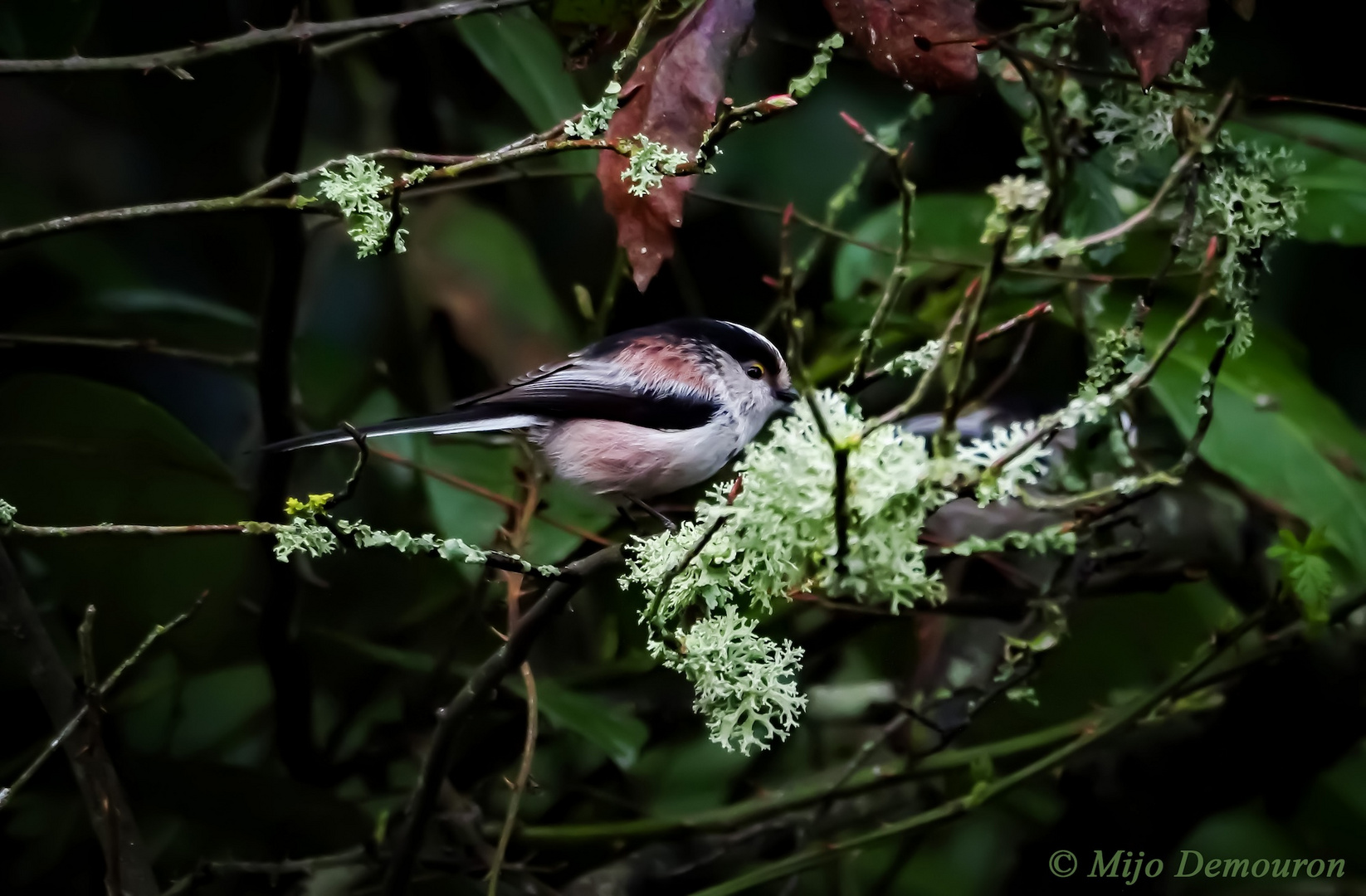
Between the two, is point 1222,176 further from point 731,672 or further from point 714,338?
point 731,672

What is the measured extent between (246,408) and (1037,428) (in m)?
0.57

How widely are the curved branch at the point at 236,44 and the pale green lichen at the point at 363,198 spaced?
4.9 inches

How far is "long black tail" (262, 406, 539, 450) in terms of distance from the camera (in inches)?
29.2

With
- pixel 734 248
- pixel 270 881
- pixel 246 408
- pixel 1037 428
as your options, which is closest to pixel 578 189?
pixel 734 248

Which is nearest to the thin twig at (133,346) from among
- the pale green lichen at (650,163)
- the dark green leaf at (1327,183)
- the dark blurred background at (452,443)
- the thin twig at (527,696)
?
the dark blurred background at (452,443)

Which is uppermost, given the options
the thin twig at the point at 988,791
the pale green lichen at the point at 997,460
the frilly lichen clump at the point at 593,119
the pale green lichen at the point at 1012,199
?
the frilly lichen clump at the point at 593,119

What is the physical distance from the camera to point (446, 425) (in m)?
0.74

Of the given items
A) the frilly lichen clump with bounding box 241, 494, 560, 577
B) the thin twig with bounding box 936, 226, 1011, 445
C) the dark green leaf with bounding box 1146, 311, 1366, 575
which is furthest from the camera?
the dark green leaf with bounding box 1146, 311, 1366, 575

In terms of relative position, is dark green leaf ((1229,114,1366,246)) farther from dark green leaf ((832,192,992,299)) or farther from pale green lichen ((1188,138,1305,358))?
dark green leaf ((832,192,992,299))

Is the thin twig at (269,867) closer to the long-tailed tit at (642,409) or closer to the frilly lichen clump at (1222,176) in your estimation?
the long-tailed tit at (642,409)

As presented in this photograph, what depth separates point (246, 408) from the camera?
2.60ft

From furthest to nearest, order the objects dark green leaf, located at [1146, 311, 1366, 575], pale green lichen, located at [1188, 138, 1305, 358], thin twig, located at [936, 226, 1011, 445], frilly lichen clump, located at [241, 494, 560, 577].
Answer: dark green leaf, located at [1146, 311, 1366, 575] → pale green lichen, located at [1188, 138, 1305, 358] → frilly lichen clump, located at [241, 494, 560, 577] → thin twig, located at [936, 226, 1011, 445]

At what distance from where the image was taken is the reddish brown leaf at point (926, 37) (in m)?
0.66

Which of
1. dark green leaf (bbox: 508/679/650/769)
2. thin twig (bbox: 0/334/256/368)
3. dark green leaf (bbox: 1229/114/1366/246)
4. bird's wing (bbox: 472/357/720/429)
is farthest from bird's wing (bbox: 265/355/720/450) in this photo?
dark green leaf (bbox: 1229/114/1366/246)
